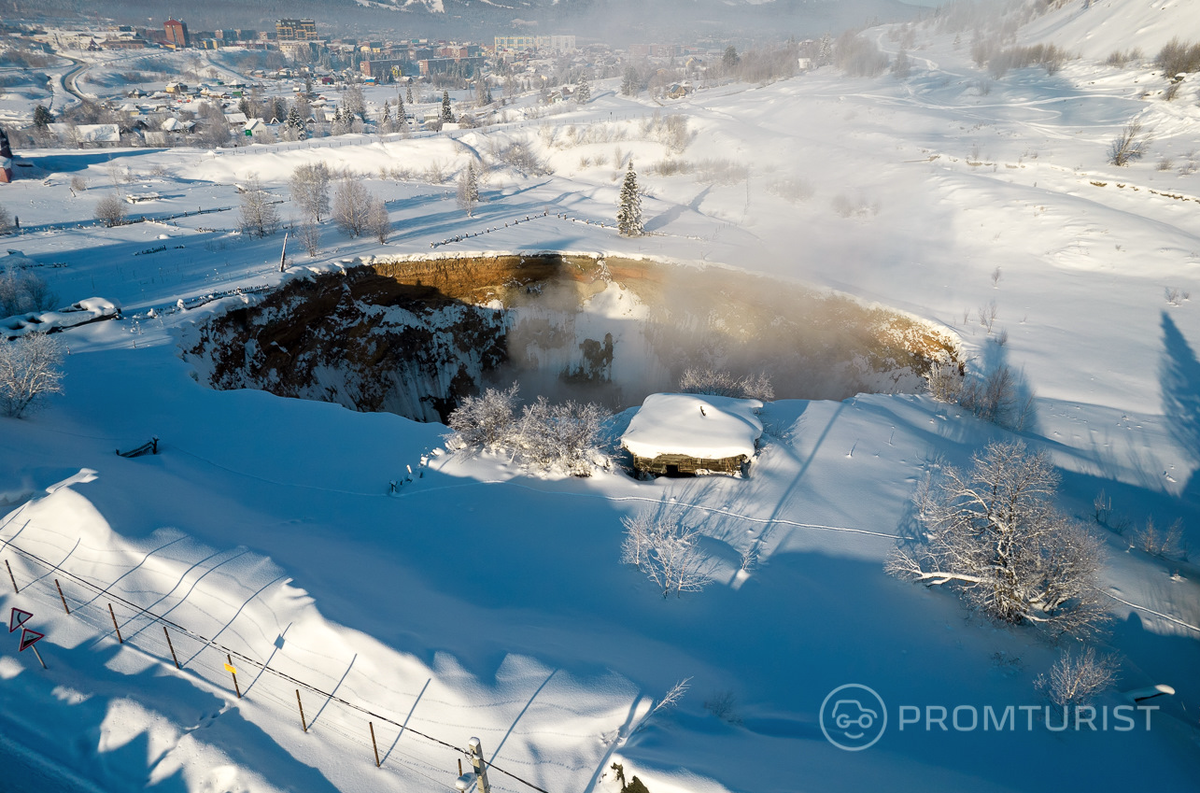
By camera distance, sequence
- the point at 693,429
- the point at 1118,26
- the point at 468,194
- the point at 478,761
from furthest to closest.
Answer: the point at 1118,26
the point at 468,194
the point at 693,429
the point at 478,761

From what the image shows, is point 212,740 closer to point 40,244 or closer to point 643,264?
point 643,264

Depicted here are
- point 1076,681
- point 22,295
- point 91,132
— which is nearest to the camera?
point 1076,681

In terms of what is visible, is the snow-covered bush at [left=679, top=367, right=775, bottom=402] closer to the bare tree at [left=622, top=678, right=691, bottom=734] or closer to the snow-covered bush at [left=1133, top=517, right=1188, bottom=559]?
the snow-covered bush at [left=1133, top=517, right=1188, bottom=559]

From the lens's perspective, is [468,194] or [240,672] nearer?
[240,672]

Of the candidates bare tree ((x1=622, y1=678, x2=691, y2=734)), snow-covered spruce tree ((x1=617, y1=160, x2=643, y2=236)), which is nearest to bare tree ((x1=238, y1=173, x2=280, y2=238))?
snow-covered spruce tree ((x1=617, y1=160, x2=643, y2=236))

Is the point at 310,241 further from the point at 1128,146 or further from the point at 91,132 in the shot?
the point at 91,132

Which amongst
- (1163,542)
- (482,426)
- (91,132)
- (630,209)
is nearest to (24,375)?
(482,426)
